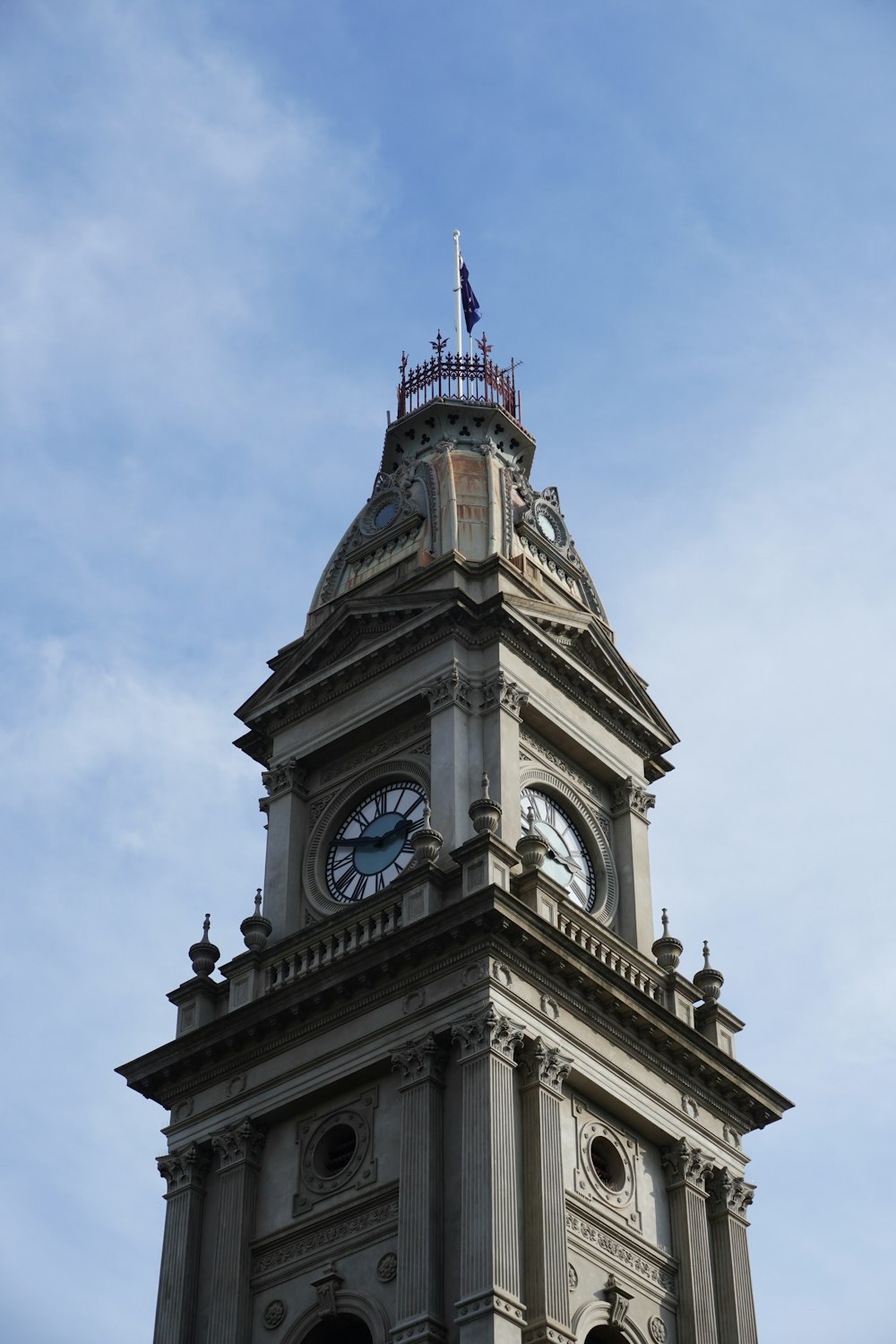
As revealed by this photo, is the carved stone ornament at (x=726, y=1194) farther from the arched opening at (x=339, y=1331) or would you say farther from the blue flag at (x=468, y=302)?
the blue flag at (x=468, y=302)

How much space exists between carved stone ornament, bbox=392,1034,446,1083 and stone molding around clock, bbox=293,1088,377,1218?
1321mm

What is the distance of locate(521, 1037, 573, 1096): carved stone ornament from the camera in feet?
144

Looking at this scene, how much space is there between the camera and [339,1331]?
4384 centimetres

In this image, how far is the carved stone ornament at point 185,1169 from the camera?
4681 cm

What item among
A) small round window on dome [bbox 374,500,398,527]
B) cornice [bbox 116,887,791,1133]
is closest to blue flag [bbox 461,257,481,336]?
small round window on dome [bbox 374,500,398,527]

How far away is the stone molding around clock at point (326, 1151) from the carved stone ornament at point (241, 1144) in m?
0.82

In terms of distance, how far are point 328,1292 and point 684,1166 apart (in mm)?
7439

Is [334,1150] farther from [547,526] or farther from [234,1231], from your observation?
[547,526]

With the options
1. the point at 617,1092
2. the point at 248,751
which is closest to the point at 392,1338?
the point at 617,1092

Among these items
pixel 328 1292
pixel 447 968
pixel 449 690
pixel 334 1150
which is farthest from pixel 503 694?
pixel 328 1292

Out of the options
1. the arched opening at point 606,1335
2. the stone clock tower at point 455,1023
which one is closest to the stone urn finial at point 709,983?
the stone clock tower at point 455,1023

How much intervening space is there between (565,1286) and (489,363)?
88.9 feet

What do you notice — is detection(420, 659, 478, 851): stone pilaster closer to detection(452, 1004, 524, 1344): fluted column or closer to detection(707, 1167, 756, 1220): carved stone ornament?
detection(452, 1004, 524, 1344): fluted column

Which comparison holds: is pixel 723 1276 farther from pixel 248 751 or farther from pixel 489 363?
pixel 489 363
